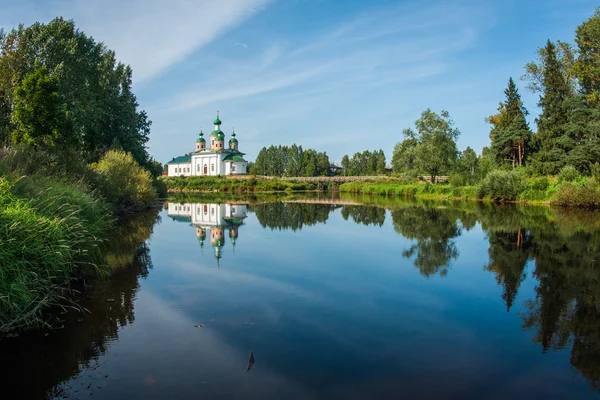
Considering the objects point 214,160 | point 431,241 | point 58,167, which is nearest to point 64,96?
point 58,167

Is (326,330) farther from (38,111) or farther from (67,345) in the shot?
(38,111)

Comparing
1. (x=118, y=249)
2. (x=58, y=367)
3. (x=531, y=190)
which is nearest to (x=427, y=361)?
(x=58, y=367)

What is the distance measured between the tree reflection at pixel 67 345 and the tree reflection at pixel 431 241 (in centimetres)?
700

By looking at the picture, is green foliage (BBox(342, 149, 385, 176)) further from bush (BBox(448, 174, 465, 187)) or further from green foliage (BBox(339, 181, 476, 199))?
bush (BBox(448, 174, 465, 187))

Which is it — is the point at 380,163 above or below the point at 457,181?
above

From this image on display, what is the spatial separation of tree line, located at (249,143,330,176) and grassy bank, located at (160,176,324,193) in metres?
20.4

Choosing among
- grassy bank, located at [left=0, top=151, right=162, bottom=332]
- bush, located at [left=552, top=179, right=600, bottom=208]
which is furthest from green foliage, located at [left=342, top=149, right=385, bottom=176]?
grassy bank, located at [left=0, top=151, right=162, bottom=332]

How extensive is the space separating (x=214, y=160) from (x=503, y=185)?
229 feet

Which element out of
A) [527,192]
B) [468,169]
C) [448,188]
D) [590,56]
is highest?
[590,56]

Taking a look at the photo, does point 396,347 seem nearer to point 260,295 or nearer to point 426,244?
point 260,295

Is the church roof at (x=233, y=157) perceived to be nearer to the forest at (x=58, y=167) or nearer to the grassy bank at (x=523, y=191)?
the forest at (x=58, y=167)

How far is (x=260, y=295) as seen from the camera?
8.80 m

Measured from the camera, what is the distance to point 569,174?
35656mm

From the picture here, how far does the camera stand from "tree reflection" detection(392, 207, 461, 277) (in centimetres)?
1198
